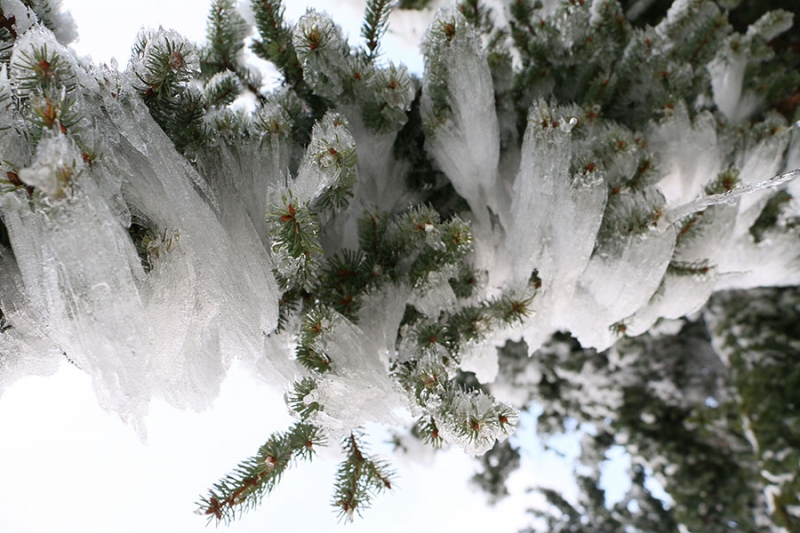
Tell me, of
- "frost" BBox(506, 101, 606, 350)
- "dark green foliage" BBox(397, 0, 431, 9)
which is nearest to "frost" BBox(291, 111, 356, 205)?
"frost" BBox(506, 101, 606, 350)

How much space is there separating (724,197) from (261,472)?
49.4 inches

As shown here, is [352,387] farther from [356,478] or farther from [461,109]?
[461,109]

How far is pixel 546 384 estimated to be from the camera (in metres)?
3.82

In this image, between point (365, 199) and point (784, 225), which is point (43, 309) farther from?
point (784, 225)

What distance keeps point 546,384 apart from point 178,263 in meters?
3.27

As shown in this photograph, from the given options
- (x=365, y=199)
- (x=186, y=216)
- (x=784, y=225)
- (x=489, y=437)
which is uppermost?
(x=784, y=225)

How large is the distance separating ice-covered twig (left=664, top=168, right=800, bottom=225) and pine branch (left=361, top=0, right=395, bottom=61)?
92cm

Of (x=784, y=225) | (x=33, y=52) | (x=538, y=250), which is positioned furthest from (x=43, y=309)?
(x=784, y=225)

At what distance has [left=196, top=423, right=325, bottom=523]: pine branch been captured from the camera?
1.18m

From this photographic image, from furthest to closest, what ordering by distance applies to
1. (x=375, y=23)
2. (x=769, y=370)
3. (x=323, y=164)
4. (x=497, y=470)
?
1. (x=497, y=470)
2. (x=769, y=370)
3. (x=375, y=23)
4. (x=323, y=164)

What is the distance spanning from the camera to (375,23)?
1.42 metres

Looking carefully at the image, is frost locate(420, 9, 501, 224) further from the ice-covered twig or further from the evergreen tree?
the ice-covered twig

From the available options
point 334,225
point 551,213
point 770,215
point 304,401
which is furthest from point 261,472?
point 770,215

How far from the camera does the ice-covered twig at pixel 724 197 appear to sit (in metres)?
1.11
